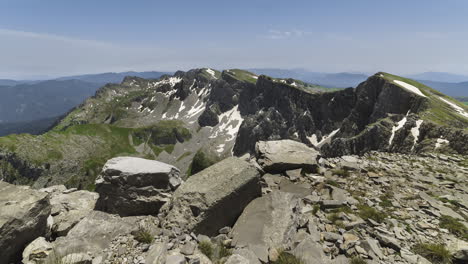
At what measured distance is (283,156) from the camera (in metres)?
16.3

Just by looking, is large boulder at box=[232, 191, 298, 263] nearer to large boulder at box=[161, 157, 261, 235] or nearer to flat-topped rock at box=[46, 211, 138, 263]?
large boulder at box=[161, 157, 261, 235]

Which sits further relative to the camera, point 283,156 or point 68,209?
point 283,156

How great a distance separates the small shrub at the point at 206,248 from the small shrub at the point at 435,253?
7.96 metres

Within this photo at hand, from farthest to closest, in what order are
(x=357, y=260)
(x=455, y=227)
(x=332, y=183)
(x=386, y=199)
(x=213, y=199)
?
1. (x=332, y=183)
2. (x=386, y=199)
3. (x=213, y=199)
4. (x=455, y=227)
5. (x=357, y=260)

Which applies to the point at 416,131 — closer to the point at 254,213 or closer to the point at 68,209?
the point at 254,213

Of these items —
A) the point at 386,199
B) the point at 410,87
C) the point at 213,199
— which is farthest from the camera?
the point at 410,87

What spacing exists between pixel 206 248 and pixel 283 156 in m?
9.58

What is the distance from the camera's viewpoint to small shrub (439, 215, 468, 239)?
9714 millimetres

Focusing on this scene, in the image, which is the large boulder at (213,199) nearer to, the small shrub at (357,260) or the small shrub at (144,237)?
the small shrub at (144,237)

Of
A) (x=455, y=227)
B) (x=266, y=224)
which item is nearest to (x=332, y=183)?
(x=455, y=227)

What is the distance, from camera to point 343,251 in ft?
27.3

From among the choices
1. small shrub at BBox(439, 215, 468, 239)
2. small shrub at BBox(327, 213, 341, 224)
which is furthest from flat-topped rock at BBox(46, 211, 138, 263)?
small shrub at BBox(439, 215, 468, 239)

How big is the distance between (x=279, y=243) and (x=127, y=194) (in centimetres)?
840

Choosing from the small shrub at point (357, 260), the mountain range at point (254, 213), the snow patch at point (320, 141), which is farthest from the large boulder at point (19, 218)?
the snow patch at point (320, 141)
